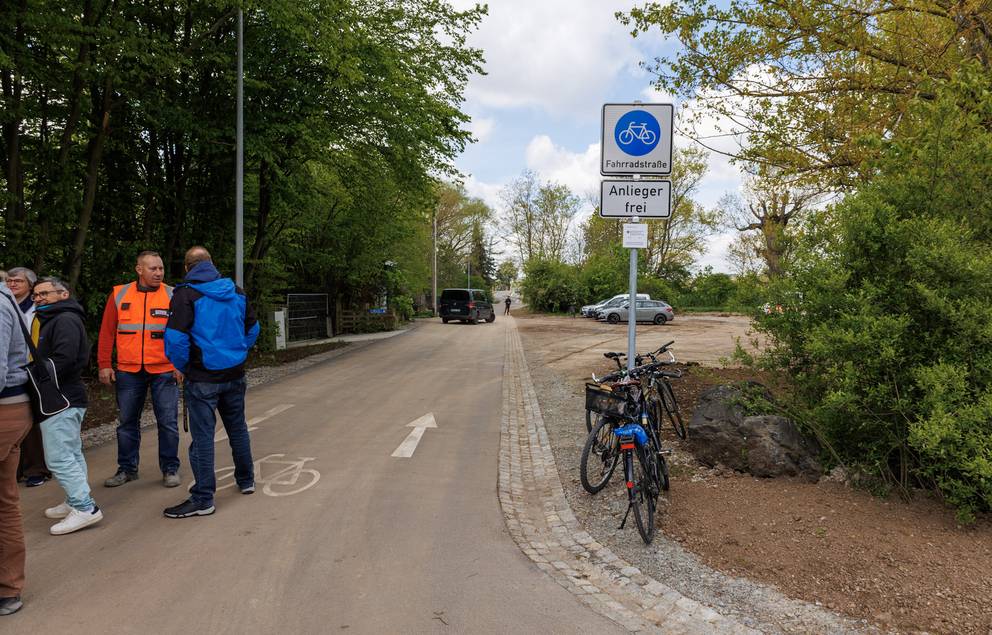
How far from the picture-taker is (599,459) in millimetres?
5172

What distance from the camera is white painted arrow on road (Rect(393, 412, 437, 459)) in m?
6.50

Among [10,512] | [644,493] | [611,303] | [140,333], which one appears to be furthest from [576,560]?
[611,303]

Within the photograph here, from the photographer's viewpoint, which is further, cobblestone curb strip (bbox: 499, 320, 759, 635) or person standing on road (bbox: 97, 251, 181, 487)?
person standing on road (bbox: 97, 251, 181, 487)

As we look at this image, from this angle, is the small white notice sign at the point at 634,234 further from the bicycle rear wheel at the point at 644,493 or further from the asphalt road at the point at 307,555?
the asphalt road at the point at 307,555

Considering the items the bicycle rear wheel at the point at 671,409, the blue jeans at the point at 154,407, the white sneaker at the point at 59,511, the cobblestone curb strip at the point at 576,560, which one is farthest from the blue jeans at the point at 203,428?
the bicycle rear wheel at the point at 671,409

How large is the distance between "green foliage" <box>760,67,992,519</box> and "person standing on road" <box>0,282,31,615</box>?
5.17 m

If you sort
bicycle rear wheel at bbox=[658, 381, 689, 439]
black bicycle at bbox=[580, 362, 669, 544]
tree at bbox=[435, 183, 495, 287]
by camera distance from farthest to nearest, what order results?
1. tree at bbox=[435, 183, 495, 287]
2. bicycle rear wheel at bbox=[658, 381, 689, 439]
3. black bicycle at bbox=[580, 362, 669, 544]

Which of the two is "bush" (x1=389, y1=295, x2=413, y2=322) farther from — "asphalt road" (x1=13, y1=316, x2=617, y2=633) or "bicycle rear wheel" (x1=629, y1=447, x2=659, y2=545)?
"bicycle rear wheel" (x1=629, y1=447, x2=659, y2=545)

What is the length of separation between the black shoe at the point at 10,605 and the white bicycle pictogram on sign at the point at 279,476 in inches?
77.3

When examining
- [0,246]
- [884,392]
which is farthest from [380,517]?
[0,246]

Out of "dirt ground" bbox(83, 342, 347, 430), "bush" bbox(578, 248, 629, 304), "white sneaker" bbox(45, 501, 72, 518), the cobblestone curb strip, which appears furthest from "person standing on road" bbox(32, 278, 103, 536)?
"bush" bbox(578, 248, 629, 304)

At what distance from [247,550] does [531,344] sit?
17240 mm

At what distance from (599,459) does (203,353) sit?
3299 millimetres

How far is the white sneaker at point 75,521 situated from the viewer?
13.5 feet
